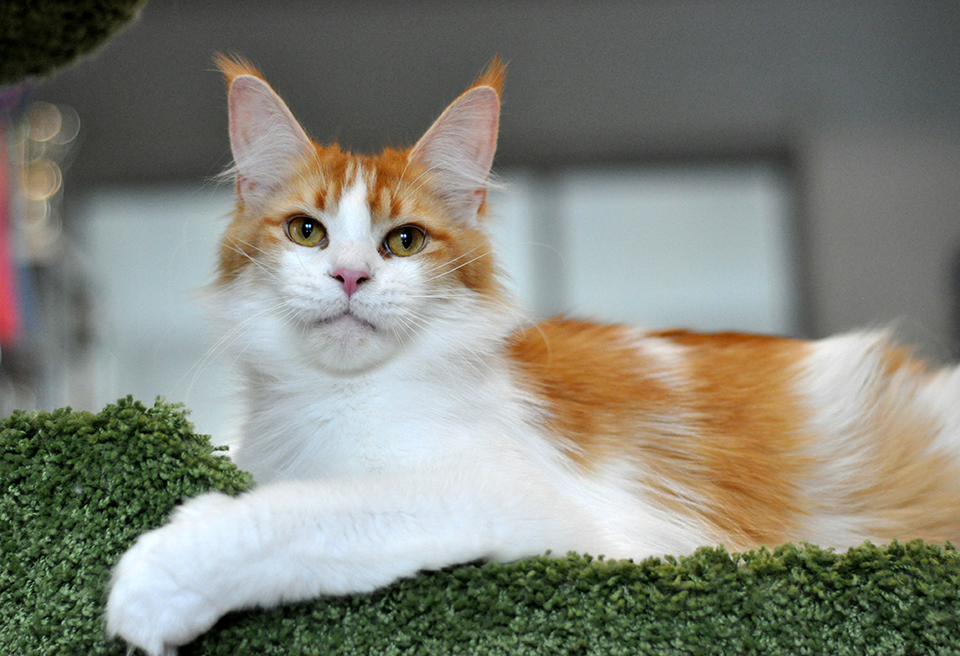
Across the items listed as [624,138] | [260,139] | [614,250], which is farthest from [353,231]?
[624,138]

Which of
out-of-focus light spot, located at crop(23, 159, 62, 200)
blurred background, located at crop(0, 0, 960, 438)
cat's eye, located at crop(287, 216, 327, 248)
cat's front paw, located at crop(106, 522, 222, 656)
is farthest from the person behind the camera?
blurred background, located at crop(0, 0, 960, 438)

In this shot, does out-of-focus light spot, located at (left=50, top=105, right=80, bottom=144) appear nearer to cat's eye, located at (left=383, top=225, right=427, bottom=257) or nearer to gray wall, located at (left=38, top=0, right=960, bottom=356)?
gray wall, located at (left=38, top=0, right=960, bottom=356)

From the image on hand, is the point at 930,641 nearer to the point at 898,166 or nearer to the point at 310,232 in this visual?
the point at 310,232

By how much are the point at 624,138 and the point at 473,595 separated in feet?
14.9

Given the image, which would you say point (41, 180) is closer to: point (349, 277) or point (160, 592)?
point (349, 277)

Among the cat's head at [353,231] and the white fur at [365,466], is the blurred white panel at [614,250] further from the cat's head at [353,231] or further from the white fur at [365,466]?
the white fur at [365,466]

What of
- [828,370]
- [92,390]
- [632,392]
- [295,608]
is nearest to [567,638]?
[295,608]

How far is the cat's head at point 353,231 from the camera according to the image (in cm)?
103

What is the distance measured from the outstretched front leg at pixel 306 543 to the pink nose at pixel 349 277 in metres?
0.26

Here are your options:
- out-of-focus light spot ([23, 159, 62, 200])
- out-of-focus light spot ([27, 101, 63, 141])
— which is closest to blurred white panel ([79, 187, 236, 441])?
out-of-focus light spot ([27, 101, 63, 141])

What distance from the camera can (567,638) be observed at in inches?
29.5

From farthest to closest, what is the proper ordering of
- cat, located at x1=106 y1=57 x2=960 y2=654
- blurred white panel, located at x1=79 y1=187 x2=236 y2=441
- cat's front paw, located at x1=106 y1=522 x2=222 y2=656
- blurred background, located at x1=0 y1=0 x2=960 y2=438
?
blurred background, located at x1=0 y1=0 x2=960 y2=438 → blurred white panel, located at x1=79 y1=187 x2=236 y2=441 → cat, located at x1=106 y1=57 x2=960 y2=654 → cat's front paw, located at x1=106 y1=522 x2=222 y2=656

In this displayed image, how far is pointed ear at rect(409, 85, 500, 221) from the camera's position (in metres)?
1.16

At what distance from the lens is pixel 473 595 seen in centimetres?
76
